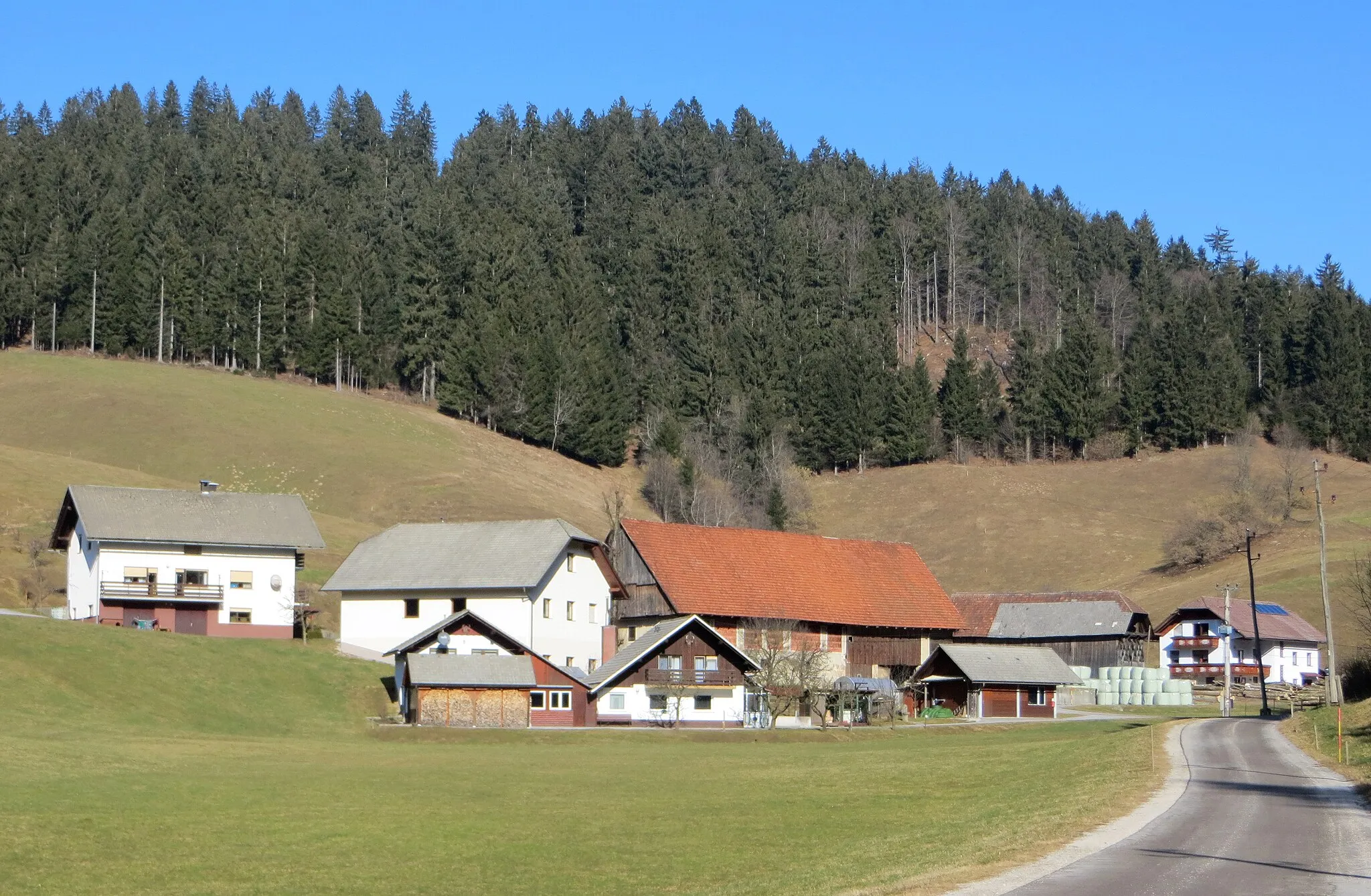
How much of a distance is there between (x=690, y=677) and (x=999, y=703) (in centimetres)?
1716

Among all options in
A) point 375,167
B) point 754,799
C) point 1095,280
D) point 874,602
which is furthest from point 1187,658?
point 375,167

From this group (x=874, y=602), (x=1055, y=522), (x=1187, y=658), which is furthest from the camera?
(x=1055, y=522)

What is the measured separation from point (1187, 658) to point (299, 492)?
200 feet

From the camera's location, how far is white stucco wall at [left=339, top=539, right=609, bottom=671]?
7062 cm

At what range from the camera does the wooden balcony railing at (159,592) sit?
233ft

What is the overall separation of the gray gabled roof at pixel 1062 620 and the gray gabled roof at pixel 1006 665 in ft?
58.8

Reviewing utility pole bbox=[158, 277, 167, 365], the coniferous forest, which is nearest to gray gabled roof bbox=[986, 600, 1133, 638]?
the coniferous forest

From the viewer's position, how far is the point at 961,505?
132125 millimetres

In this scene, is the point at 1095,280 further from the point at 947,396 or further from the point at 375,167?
the point at 375,167

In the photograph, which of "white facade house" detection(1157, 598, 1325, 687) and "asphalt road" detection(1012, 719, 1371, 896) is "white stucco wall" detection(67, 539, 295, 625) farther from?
"white facade house" detection(1157, 598, 1325, 687)

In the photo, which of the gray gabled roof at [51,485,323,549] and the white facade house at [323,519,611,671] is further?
the gray gabled roof at [51,485,323,549]

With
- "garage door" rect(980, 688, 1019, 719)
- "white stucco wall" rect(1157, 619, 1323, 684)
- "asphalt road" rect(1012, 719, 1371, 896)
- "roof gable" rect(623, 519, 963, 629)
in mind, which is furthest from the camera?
"white stucco wall" rect(1157, 619, 1323, 684)

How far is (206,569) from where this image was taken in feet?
240

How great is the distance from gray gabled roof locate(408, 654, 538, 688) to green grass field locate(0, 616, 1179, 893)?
2694 mm
